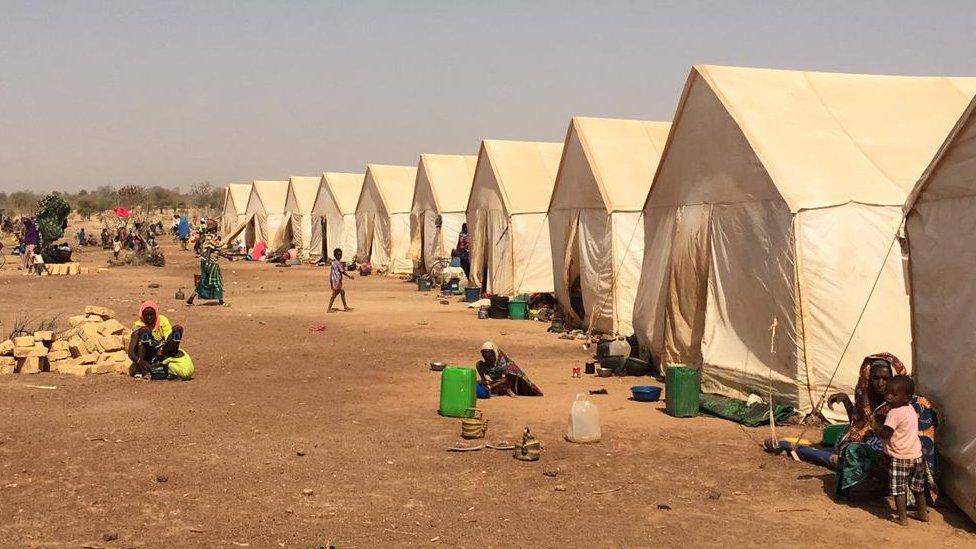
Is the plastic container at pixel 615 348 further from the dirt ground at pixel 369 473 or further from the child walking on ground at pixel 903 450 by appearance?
the child walking on ground at pixel 903 450

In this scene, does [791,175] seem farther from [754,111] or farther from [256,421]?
[256,421]

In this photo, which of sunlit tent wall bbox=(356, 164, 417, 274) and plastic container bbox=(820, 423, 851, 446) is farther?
sunlit tent wall bbox=(356, 164, 417, 274)

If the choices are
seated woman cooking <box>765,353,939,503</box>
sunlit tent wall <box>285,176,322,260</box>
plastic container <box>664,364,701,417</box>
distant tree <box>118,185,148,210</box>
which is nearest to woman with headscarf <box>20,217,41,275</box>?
sunlit tent wall <box>285,176,322,260</box>

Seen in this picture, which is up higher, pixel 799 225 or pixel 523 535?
pixel 799 225

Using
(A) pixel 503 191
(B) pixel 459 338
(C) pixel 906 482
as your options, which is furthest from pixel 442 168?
(C) pixel 906 482

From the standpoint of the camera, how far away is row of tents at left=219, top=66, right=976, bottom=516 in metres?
6.43

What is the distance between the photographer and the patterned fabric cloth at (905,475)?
5.86m

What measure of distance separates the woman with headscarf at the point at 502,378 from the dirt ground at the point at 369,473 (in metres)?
0.22

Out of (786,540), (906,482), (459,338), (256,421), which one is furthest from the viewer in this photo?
(459,338)

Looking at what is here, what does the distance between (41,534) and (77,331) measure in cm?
657

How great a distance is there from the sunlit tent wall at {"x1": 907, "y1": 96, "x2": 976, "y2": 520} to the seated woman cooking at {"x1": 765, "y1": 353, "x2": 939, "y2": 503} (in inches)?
5.6

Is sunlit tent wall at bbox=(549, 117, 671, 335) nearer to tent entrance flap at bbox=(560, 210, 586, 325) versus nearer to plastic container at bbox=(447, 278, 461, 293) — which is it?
tent entrance flap at bbox=(560, 210, 586, 325)

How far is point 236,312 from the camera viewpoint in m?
17.9

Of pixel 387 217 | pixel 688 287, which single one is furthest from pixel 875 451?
pixel 387 217
